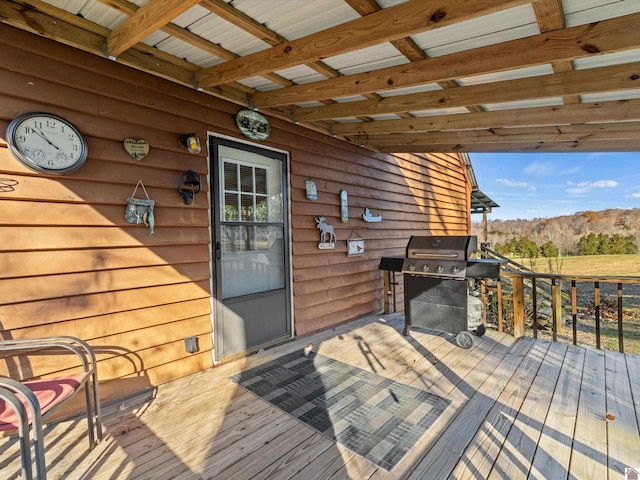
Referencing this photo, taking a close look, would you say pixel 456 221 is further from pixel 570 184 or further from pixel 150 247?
pixel 570 184

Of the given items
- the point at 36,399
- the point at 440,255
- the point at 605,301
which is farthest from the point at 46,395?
the point at 605,301

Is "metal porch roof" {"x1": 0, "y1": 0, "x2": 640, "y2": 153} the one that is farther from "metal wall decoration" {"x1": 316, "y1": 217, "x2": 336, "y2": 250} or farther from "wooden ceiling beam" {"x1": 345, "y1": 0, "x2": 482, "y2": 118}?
"metal wall decoration" {"x1": 316, "y1": 217, "x2": 336, "y2": 250}

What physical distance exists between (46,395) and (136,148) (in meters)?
1.67

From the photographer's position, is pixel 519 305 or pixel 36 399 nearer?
pixel 36 399

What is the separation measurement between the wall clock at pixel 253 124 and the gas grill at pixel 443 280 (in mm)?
2036

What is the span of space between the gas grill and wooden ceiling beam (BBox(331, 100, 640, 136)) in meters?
1.11

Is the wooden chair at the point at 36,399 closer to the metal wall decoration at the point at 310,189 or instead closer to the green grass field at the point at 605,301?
the metal wall decoration at the point at 310,189

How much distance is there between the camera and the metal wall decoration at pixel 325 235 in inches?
153

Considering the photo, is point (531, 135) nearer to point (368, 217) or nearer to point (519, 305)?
point (519, 305)

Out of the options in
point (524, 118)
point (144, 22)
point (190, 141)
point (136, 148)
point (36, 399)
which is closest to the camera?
point (36, 399)

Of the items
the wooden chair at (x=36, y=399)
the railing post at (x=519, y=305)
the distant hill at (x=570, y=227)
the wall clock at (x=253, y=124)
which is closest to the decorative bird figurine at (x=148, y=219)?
the wooden chair at (x=36, y=399)

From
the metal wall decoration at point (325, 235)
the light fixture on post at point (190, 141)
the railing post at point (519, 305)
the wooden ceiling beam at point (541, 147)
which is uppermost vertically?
the wooden ceiling beam at point (541, 147)

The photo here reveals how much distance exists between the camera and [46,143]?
1970 millimetres

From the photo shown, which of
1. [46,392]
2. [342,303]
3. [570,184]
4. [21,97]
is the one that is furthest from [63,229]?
[570,184]
